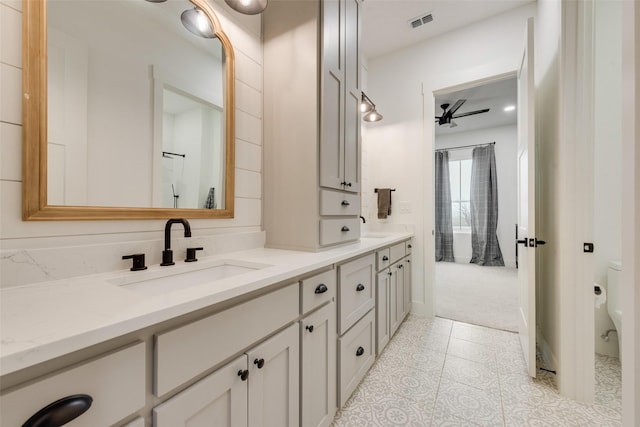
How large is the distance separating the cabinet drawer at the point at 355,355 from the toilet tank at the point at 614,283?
1.59m

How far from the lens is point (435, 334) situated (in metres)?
2.21

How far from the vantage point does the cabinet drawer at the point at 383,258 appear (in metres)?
1.79

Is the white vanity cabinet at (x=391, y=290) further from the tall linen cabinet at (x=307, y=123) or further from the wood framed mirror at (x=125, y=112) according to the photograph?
the wood framed mirror at (x=125, y=112)

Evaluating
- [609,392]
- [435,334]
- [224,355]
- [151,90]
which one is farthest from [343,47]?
[609,392]

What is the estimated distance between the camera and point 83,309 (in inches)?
21.8

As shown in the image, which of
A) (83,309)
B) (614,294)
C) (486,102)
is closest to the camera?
(83,309)

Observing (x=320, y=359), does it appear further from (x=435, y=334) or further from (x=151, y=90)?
(x=435, y=334)

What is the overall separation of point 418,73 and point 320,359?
2.87 meters

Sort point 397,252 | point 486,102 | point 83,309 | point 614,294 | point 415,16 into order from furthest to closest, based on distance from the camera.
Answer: point 486,102, point 415,16, point 397,252, point 614,294, point 83,309

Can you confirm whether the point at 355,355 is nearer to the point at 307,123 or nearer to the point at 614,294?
the point at 307,123

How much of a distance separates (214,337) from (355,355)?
1.03 metres

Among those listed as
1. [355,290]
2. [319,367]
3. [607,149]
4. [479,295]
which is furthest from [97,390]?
[479,295]

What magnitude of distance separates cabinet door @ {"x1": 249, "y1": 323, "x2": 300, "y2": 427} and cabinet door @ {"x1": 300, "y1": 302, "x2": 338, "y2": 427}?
49 mm

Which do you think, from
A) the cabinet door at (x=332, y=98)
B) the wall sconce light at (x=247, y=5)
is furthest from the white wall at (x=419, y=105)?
the wall sconce light at (x=247, y=5)
